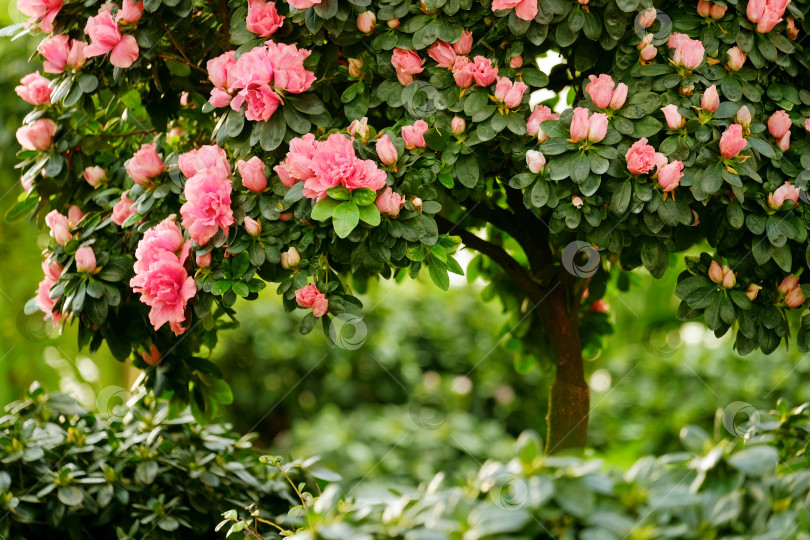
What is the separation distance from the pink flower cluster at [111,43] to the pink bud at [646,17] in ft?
3.15

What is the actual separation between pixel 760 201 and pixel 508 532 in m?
0.83

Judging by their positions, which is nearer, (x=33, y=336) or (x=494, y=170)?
(x=494, y=170)

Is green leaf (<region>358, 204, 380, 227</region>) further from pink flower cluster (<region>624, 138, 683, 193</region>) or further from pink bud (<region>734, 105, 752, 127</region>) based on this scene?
pink bud (<region>734, 105, 752, 127</region>)

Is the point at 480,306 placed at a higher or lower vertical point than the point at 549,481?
lower

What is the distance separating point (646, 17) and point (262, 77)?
0.71 m

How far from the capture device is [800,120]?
1.60 metres

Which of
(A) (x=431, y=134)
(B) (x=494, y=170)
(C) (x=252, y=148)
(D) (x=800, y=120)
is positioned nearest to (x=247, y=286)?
(C) (x=252, y=148)

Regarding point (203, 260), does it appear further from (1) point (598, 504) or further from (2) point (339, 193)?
(1) point (598, 504)

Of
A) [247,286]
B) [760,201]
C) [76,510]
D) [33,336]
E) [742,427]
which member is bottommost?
[33,336]

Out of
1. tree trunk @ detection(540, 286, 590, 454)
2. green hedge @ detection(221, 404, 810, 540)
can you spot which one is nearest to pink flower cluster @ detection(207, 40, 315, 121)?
green hedge @ detection(221, 404, 810, 540)

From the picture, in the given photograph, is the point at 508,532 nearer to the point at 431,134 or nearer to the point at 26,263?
the point at 431,134

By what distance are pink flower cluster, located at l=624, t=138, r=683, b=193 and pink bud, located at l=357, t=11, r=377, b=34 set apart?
0.53m

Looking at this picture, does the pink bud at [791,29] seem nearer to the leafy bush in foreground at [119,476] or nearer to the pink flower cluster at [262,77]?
the pink flower cluster at [262,77]

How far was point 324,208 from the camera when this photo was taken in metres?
1.46
